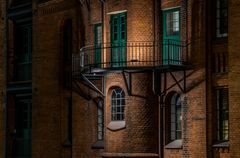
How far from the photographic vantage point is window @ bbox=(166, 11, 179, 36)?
25969 millimetres

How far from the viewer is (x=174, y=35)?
2598 cm

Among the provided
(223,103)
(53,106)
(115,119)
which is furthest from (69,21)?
(223,103)

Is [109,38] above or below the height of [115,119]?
above

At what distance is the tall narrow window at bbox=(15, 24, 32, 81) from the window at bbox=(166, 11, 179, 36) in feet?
31.0

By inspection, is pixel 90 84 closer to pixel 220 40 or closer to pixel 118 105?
pixel 118 105

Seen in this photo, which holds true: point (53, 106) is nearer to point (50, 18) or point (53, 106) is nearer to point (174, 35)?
point (50, 18)

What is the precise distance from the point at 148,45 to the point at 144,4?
1.45 m

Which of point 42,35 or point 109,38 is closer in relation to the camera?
point 109,38

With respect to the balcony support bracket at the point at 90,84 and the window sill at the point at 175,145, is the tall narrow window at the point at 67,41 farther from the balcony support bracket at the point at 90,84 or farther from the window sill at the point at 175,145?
the window sill at the point at 175,145

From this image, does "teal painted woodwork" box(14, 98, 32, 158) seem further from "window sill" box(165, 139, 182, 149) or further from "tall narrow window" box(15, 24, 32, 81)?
"window sill" box(165, 139, 182, 149)

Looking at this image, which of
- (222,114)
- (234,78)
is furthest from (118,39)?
(234,78)

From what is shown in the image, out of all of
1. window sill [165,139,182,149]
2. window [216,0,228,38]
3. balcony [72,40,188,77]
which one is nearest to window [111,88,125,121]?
balcony [72,40,188,77]

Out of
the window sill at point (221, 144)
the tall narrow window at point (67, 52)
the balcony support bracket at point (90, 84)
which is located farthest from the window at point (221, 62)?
the tall narrow window at point (67, 52)

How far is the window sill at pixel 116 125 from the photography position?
2652 cm
